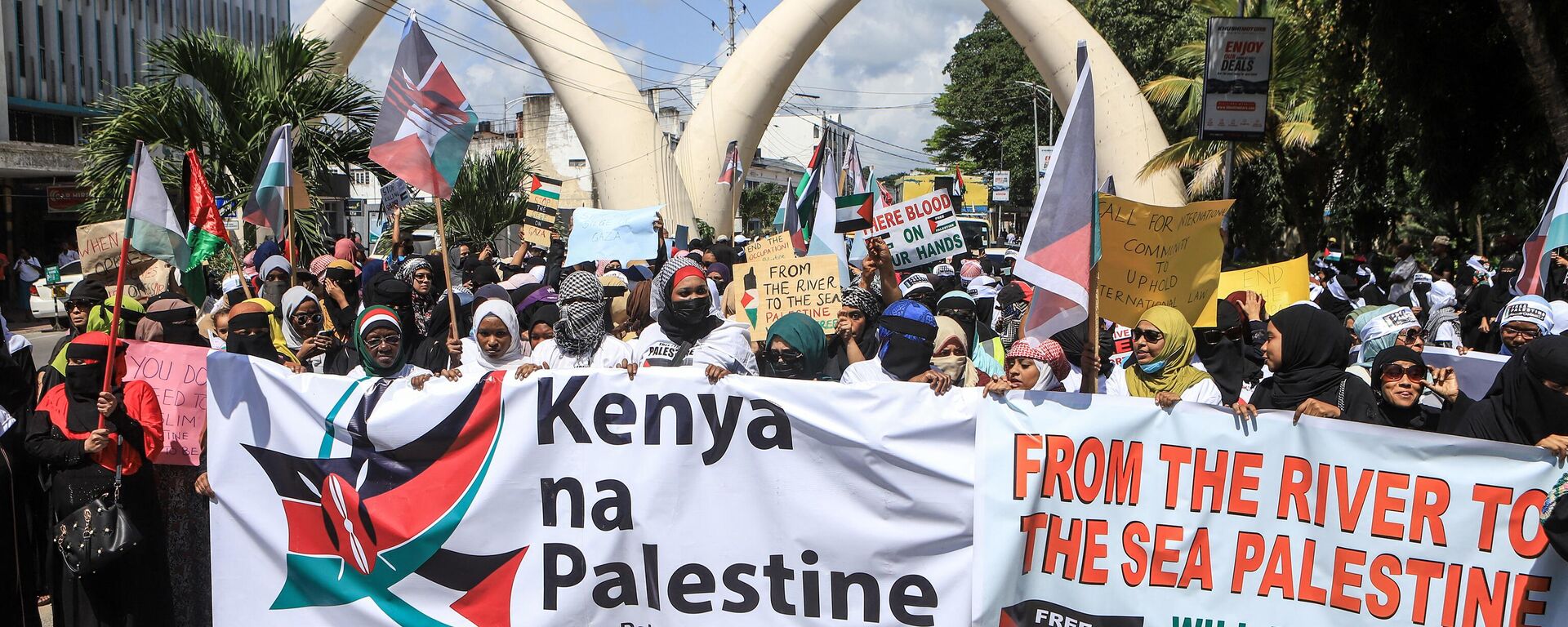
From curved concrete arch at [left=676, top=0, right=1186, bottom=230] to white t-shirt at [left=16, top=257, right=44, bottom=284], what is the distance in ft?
41.4

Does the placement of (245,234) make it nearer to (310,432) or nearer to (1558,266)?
(310,432)

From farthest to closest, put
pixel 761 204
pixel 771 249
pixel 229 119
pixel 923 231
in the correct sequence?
pixel 761 204, pixel 229 119, pixel 923 231, pixel 771 249

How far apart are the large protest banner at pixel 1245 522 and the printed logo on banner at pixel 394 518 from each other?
1799mm

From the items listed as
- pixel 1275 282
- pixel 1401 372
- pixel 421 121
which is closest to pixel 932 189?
pixel 1275 282

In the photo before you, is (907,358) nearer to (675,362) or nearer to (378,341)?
(675,362)

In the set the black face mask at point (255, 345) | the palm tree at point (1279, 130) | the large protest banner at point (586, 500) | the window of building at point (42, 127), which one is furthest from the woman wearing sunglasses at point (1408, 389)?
the window of building at point (42, 127)

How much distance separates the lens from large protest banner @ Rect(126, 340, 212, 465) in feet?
15.4

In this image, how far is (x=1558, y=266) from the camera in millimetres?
8820

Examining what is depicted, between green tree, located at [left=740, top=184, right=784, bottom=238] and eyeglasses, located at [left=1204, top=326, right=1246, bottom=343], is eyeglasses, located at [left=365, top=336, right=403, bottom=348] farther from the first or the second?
green tree, located at [left=740, top=184, right=784, bottom=238]

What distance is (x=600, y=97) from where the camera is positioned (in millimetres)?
25031

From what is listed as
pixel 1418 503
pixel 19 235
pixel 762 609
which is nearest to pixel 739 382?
pixel 762 609

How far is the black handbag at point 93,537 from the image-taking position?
4129 millimetres

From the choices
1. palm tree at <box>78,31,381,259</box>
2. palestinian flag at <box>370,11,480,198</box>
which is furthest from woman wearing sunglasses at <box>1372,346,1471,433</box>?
palm tree at <box>78,31,381,259</box>

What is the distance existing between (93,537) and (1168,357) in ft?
13.2
